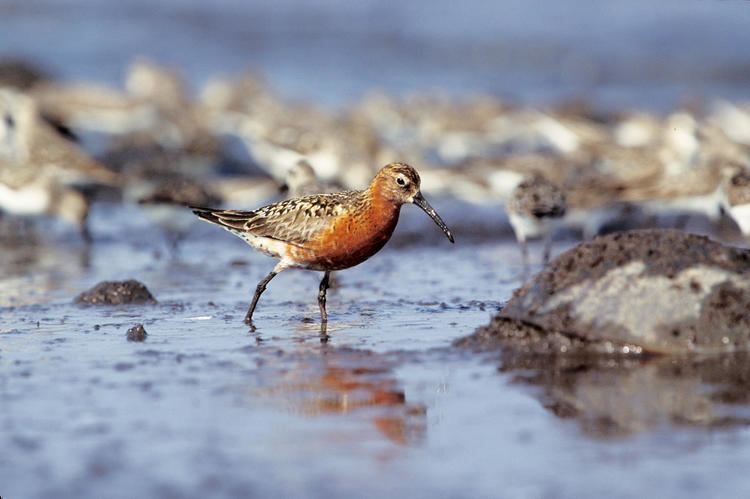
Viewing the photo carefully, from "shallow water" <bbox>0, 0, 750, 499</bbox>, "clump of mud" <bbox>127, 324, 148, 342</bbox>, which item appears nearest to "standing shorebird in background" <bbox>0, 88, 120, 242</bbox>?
"shallow water" <bbox>0, 0, 750, 499</bbox>

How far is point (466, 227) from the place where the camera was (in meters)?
14.8

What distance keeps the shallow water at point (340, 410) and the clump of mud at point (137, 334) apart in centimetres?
6

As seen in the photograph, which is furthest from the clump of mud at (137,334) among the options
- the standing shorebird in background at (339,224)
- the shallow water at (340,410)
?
the standing shorebird in background at (339,224)

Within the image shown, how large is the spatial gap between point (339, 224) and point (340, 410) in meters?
2.65

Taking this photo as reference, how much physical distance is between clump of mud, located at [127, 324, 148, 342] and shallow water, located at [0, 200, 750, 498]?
6 centimetres

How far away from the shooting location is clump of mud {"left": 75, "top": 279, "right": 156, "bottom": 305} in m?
9.51

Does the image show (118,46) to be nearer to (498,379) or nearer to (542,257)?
(542,257)

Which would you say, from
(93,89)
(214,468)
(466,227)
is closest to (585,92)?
(93,89)

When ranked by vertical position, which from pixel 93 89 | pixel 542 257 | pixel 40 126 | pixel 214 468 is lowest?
pixel 214 468

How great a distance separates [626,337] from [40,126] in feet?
38.6

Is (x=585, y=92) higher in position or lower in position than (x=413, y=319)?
higher

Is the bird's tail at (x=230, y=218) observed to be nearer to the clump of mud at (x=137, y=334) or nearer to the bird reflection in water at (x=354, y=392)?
the clump of mud at (x=137, y=334)

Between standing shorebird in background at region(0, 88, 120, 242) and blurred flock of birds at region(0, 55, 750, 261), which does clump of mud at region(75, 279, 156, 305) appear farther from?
standing shorebird in background at region(0, 88, 120, 242)

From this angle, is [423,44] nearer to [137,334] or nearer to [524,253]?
[524,253]
